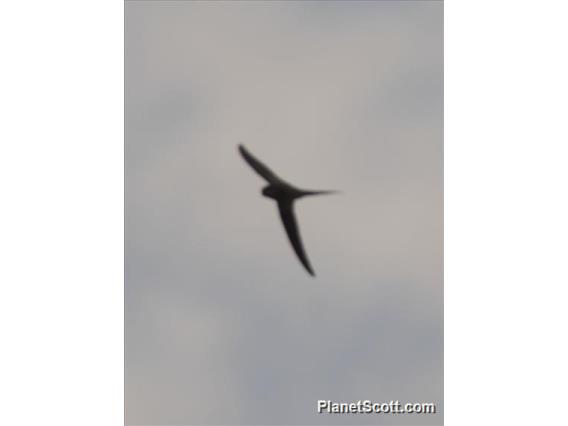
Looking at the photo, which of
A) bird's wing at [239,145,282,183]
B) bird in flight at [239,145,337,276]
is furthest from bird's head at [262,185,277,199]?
bird's wing at [239,145,282,183]

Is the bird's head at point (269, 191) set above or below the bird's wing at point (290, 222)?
above

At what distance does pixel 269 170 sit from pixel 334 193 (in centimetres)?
228

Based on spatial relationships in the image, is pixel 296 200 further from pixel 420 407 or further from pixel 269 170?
pixel 420 407

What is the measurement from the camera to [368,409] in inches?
721

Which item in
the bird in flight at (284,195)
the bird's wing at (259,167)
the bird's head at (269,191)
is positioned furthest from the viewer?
the bird's head at (269,191)

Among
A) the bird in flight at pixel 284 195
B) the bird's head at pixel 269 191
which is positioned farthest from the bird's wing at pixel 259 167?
the bird's head at pixel 269 191

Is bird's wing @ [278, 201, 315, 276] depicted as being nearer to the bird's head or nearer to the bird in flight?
the bird in flight

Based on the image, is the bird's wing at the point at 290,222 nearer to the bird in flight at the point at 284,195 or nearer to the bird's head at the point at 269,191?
the bird in flight at the point at 284,195

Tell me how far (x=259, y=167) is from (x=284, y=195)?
0.95 m

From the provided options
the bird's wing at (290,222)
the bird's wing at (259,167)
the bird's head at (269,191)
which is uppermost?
the bird's wing at (259,167)

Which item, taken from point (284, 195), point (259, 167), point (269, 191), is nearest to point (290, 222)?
point (284, 195)

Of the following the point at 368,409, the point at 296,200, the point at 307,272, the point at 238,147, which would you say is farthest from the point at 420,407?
the point at 238,147

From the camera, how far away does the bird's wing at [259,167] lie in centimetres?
2080

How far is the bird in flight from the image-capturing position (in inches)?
814
